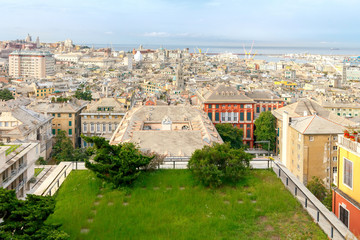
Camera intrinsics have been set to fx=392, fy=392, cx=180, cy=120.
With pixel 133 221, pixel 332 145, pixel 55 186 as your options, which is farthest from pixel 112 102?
pixel 133 221

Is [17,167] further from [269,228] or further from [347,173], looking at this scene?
[347,173]

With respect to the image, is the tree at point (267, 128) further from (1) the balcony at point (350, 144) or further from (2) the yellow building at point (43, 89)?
(2) the yellow building at point (43, 89)

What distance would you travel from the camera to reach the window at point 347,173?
11948 mm

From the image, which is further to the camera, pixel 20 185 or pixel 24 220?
pixel 20 185

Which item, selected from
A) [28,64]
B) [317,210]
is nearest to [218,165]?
Answer: [317,210]

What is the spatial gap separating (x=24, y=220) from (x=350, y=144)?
9.32m

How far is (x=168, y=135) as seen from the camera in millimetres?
21438

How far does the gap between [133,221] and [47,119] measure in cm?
2544

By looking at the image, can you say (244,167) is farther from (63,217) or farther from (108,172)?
(63,217)

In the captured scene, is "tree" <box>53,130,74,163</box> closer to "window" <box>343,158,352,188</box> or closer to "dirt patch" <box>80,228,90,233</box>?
"dirt patch" <box>80,228,90,233</box>

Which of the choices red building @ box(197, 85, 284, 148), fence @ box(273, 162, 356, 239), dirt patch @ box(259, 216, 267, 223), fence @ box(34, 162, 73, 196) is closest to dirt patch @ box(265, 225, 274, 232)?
dirt patch @ box(259, 216, 267, 223)

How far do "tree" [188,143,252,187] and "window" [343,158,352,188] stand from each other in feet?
10.3

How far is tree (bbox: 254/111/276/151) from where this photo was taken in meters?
34.4

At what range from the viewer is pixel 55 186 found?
1302 centimetres
